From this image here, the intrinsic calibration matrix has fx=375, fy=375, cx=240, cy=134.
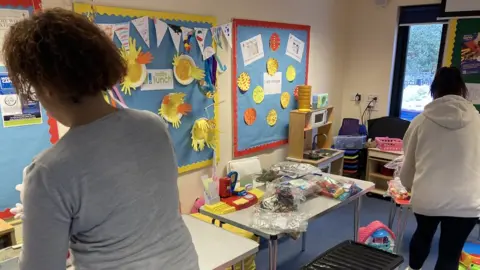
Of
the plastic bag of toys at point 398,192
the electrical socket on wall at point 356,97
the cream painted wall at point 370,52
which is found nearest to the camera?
the plastic bag of toys at point 398,192

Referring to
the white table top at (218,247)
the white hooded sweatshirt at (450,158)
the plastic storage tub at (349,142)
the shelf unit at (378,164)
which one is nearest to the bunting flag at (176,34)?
the white table top at (218,247)

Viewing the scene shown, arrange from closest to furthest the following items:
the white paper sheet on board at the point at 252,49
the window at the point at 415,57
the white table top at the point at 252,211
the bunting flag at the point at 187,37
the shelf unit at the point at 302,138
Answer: the white table top at the point at 252,211, the bunting flag at the point at 187,37, the white paper sheet on board at the point at 252,49, the shelf unit at the point at 302,138, the window at the point at 415,57

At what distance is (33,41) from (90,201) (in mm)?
349

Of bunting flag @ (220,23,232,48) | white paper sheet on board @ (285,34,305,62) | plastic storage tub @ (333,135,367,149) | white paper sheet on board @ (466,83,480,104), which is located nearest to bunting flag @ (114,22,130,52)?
bunting flag @ (220,23,232,48)

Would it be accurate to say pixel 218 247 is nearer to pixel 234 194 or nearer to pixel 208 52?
pixel 234 194

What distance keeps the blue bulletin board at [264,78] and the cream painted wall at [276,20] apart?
81 millimetres

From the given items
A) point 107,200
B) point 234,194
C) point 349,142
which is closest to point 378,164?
point 349,142

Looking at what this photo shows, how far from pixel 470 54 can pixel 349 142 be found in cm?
145

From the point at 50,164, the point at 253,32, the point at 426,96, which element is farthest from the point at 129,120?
the point at 426,96

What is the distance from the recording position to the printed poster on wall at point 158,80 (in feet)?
8.14

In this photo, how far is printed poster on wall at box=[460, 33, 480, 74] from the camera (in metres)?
3.65

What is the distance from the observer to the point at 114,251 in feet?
2.85

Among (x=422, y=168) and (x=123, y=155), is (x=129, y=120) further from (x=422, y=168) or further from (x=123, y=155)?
(x=422, y=168)

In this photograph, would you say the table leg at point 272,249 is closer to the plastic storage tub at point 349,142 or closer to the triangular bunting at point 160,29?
the triangular bunting at point 160,29
